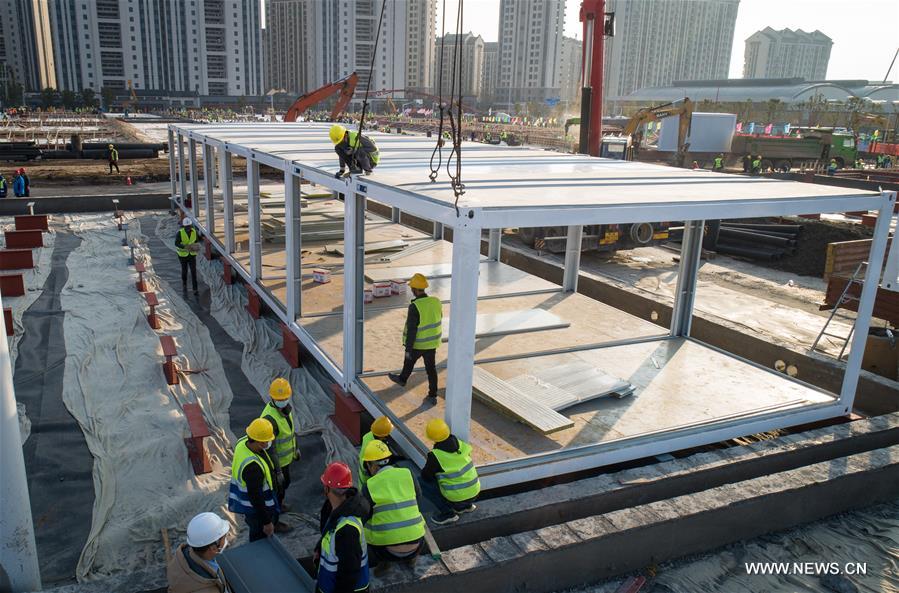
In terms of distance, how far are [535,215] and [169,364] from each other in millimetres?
6212

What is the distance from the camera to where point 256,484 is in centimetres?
546

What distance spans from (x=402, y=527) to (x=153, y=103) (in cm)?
15275

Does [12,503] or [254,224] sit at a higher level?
[254,224]

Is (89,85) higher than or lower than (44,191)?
higher

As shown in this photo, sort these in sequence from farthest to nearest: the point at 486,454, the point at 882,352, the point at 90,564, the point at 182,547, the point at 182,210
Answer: the point at 182,210 → the point at 882,352 → the point at 486,454 → the point at 90,564 → the point at 182,547

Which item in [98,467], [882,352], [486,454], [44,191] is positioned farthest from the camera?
[44,191]

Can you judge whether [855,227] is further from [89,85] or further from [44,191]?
[89,85]

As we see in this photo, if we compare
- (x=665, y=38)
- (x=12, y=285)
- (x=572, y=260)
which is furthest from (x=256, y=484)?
(x=665, y=38)

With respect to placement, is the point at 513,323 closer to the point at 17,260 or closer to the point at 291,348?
the point at 291,348

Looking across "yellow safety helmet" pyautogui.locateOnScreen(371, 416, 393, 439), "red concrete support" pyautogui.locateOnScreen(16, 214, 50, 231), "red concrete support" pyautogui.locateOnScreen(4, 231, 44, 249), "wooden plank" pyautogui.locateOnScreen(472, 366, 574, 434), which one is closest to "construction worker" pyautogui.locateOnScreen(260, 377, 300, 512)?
"yellow safety helmet" pyautogui.locateOnScreen(371, 416, 393, 439)

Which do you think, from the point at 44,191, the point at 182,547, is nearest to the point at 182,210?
the point at 44,191

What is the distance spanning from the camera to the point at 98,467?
7.35 meters

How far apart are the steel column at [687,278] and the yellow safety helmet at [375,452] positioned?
21.1 feet

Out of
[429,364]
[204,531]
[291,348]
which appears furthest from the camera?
[291,348]
